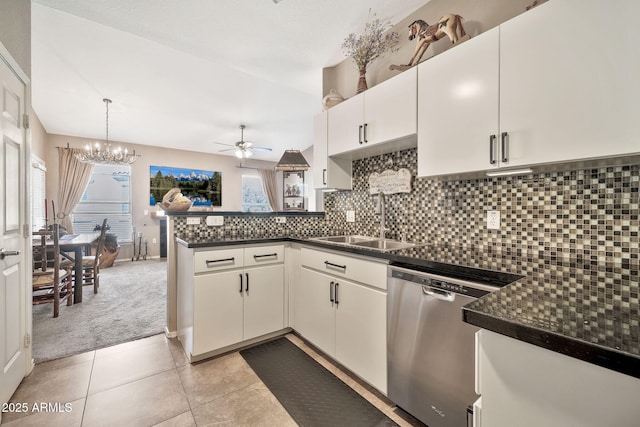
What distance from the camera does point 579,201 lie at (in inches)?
53.2

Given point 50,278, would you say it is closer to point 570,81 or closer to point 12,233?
point 12,233

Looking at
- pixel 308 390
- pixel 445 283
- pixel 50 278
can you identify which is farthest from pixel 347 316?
pixel 50 278

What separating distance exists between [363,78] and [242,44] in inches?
47.3

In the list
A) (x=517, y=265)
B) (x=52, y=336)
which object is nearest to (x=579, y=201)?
(x=517, y=265)

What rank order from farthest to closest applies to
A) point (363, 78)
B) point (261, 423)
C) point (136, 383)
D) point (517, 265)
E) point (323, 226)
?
point (323, 226) < point (363, 78) < point (136, 383) < point (261, 423) < point (517, 265)

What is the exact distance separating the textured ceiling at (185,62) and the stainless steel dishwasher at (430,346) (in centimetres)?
213

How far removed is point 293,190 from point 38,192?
504cm

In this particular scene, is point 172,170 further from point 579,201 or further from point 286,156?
point 579,201

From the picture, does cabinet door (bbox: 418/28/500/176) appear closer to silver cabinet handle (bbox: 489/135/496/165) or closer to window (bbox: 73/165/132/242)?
silver cabinet handle (bbox: 489/135/496/165)

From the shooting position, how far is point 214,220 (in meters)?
2.42

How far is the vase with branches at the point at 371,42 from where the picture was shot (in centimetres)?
218

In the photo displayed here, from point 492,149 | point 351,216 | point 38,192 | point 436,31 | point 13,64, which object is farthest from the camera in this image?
point 38,192

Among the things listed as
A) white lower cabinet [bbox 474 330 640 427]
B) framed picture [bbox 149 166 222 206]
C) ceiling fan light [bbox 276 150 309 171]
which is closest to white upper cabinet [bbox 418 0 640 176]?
white lower cabinet [bbox 474 330 640 427]

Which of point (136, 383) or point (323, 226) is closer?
point (136, 383)
